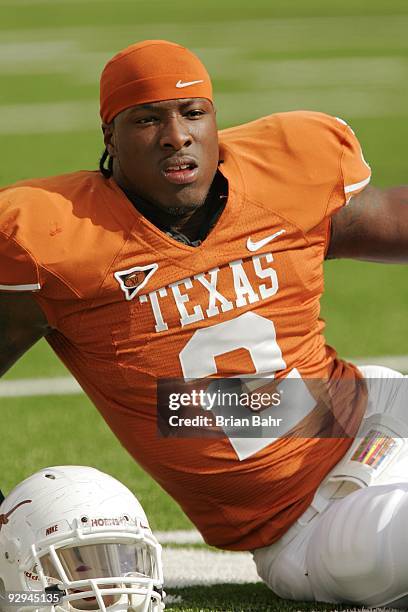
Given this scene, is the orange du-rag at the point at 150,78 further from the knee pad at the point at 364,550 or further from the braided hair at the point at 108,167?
the knee pad at the point at 364,550

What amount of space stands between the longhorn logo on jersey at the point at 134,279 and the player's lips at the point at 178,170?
0.20 metres

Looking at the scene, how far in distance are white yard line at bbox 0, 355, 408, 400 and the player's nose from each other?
94.6 inches

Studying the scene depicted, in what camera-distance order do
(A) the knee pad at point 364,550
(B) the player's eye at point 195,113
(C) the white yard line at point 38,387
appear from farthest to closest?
(C) the white yard line at point 38,387, (B) the player's eye at point 195,113, (A) the knee pad at point 364,550

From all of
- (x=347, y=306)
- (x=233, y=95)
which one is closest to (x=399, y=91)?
(x=233, y=95)

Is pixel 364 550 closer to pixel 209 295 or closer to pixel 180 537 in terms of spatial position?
pixel 209 295

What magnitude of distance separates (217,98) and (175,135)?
8570mm

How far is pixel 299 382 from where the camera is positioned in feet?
10.7

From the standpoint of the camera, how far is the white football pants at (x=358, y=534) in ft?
9.98

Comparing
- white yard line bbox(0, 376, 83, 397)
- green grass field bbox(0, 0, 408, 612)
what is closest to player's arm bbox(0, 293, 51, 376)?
green grass field bbox(0, 0, 408, 612)

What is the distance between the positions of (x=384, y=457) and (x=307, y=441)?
7.6 inches

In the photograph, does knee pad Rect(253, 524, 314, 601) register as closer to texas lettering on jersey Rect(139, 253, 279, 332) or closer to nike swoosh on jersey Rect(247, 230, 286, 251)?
texas lettering on jersey Rect(139, 253, 279, 332)

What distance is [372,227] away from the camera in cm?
338

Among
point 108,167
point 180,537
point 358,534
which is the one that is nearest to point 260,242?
point 108,167

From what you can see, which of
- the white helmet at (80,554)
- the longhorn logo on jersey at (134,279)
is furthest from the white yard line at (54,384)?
the white helmet at (80,554)
